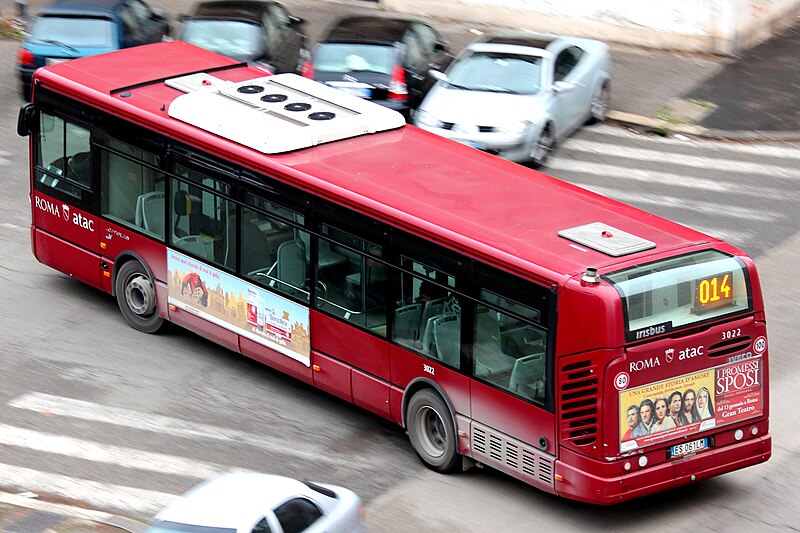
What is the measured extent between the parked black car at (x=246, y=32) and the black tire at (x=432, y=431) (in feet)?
36.8

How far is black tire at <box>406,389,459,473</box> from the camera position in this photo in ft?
44.3

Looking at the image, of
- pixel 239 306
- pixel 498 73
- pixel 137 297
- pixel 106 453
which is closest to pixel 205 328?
pixel 239 306

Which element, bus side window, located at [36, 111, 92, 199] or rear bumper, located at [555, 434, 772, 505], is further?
bus side window, located at [36, 111, 92, 199]

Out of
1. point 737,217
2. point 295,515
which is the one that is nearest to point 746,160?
point 737,217

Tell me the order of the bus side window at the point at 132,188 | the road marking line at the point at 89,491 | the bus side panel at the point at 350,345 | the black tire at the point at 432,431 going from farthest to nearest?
the bus side window at the point at 132,188 → the bus side panel at the point at 350,345 → the black tire at the point at 432,431 → the road marking line at the point at 89,491

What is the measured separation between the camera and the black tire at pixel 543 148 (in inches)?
843

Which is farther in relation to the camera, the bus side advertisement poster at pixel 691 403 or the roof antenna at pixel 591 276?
the bus side advertisement poster at pixel 691 403

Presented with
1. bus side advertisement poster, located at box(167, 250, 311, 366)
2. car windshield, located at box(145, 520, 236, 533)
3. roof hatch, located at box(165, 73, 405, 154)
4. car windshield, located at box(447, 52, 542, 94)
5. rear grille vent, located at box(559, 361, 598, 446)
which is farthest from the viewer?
car windshield, located at box(447, 52, 542, 94)

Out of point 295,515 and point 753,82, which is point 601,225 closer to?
point 295,515

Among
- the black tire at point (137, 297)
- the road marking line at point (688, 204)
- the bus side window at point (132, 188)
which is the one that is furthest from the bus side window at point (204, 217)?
the road marking line at point (688, 204)

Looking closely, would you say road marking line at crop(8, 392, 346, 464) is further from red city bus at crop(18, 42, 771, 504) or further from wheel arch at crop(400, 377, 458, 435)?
red city bus at crop(18, 42, 771, 504)

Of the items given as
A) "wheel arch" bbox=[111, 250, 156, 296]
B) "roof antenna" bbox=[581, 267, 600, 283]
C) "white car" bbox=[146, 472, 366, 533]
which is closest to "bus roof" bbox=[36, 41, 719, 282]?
"roof antenna" bbox=[581, 267, 600, 283]

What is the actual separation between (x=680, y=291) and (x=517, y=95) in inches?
389

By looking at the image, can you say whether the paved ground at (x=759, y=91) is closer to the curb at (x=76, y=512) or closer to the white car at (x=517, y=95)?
the white car at (x=517, y=95)
